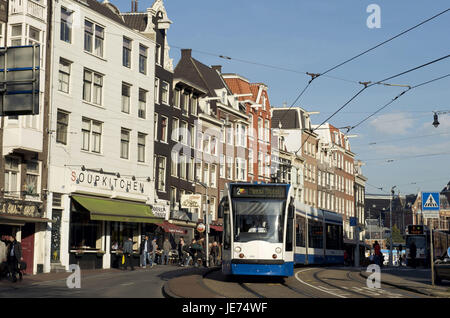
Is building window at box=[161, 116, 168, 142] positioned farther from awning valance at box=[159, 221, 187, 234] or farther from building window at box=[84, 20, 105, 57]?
building window at box=[84, 20, 105, 57]

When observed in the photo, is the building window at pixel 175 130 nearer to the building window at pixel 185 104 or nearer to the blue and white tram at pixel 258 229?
the building window at pixel 185 104

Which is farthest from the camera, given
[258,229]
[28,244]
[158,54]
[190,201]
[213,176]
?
[213,176]

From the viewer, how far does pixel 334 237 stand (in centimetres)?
4350

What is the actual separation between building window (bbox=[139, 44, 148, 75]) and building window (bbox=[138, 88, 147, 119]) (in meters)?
1.23

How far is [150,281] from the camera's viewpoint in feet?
86.2

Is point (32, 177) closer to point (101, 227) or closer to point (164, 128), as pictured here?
point (101, 227)

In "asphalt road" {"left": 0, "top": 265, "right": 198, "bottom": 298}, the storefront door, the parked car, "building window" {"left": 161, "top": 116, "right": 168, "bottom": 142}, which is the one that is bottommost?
"asphalt road" {"left": 0, "top": 265, "right": 198, "bottom": 298}

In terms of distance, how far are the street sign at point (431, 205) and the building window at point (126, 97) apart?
2284cm

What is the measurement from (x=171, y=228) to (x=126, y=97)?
1006 cm

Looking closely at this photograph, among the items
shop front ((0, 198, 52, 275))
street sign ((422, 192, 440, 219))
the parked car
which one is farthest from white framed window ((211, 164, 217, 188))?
street sign ((422, 192, 440, 219))

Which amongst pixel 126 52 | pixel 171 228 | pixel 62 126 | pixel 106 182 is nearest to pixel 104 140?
A: pixel 106 182

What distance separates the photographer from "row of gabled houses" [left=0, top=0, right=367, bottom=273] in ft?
114
